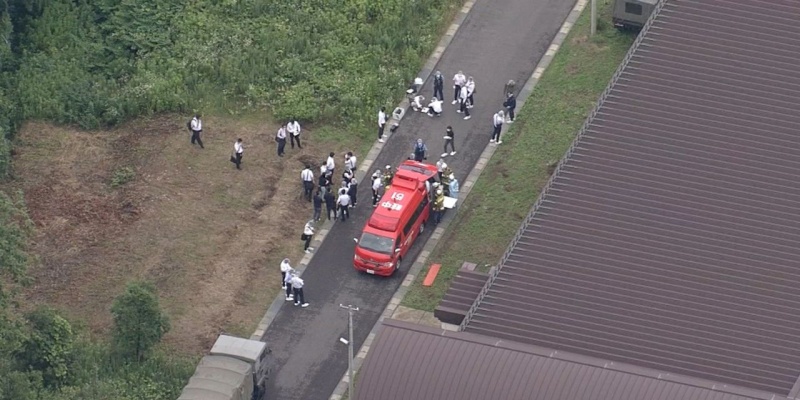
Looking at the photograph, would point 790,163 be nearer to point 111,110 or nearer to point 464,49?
point 464,49

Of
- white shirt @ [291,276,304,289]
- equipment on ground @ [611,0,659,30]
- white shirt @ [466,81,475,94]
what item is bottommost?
white shirt @ [291,276,304,289]

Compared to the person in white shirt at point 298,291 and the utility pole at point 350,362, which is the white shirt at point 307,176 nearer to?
the person in white shirt at point 298,291

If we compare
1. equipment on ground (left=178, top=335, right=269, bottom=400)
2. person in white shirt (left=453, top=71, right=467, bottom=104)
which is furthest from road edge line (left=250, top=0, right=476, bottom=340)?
equipment on ground (left=178, top=335, right=269, bottom=400)

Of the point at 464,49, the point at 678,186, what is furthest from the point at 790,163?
the point at 464,49

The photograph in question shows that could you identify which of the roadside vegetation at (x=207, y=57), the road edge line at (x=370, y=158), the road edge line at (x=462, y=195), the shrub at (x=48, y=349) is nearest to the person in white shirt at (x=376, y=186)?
the road edge line at (x=370, y=158)

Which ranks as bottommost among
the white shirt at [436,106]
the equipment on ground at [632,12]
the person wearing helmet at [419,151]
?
the person wearing helmet at [419,151]

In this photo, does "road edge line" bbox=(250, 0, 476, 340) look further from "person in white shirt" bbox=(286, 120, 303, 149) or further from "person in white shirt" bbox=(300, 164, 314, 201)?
"person in white shirt" bbox=(286, 120, 303, 149)
